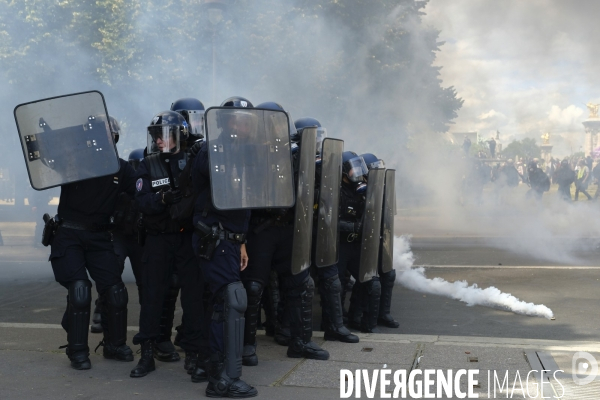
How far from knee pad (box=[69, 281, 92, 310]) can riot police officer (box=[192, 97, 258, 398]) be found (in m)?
0.95

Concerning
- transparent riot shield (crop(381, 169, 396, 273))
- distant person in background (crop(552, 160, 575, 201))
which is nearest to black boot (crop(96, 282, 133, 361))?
transparent riot shield (crop(381, 169, 396, 273))

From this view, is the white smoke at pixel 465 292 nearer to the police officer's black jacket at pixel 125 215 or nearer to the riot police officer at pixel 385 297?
the riot police officer at pixel 385 297

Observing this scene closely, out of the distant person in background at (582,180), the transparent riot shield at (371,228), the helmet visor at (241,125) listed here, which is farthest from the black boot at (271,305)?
the distant person in background at (582,180)

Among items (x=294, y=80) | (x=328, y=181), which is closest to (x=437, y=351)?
(x=328, y=181)

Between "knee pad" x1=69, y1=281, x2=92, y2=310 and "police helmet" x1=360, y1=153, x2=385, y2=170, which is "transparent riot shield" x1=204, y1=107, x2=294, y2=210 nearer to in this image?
"knee pad" x1=69, y1=281, x2=92, y2=310

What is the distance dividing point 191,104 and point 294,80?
1149 cm

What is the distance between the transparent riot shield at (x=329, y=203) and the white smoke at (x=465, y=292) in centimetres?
226

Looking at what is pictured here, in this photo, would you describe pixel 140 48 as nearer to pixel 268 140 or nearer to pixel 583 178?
pixel 268 140

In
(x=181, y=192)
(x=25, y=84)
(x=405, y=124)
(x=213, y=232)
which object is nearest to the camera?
(x=213, y=232)

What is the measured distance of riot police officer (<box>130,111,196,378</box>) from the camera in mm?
4809

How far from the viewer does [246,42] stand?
619 inches

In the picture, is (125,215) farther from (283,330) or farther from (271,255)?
(283,330)

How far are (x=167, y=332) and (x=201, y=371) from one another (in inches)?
28.5

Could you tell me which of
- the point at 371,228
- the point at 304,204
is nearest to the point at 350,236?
the point at 371,228
